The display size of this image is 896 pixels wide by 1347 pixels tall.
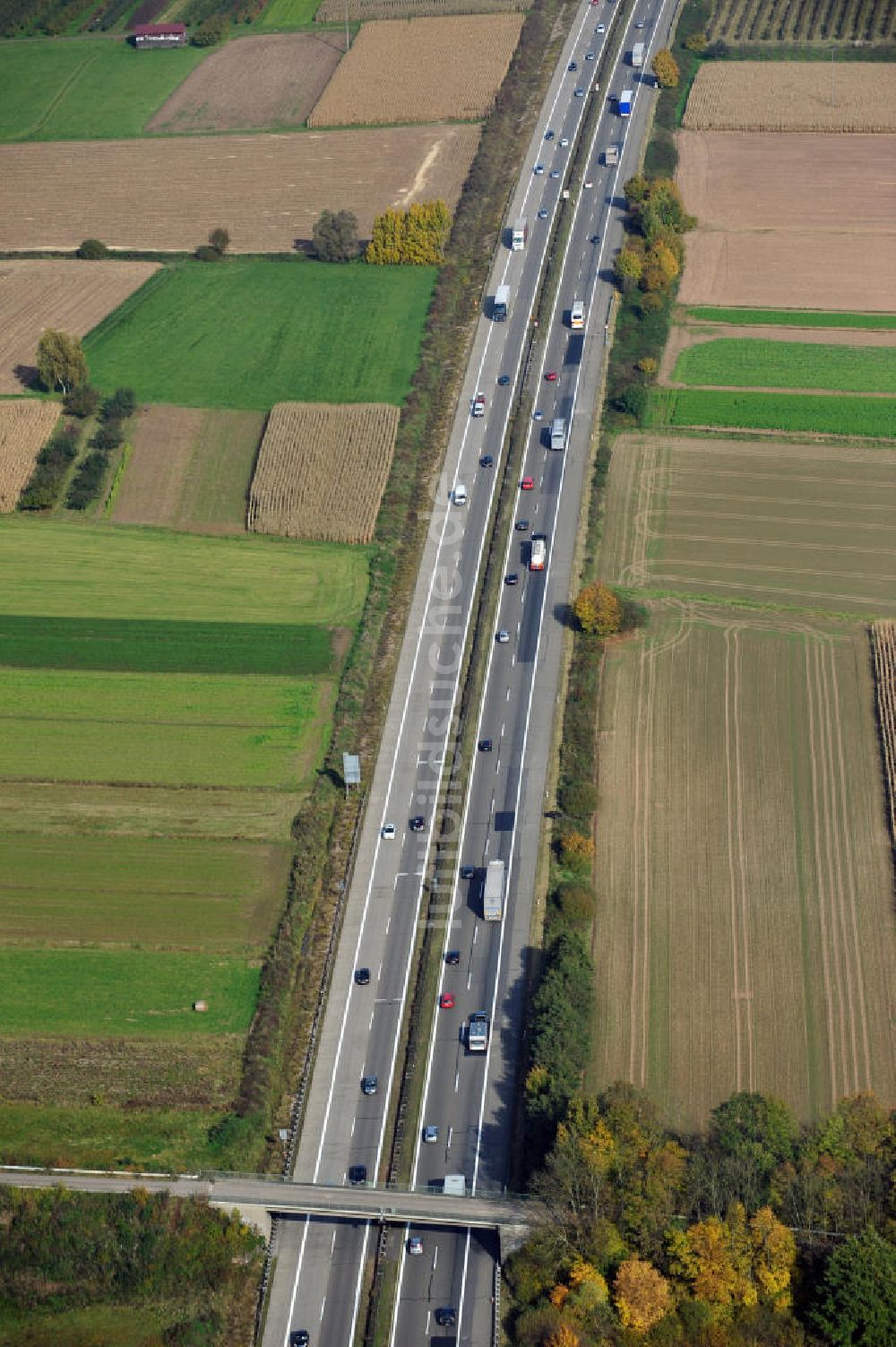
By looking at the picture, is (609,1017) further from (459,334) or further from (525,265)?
(525,265)

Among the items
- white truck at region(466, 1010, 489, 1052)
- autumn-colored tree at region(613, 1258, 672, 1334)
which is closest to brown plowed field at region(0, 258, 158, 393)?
white truck at region(466, 1010, 489, 1052)

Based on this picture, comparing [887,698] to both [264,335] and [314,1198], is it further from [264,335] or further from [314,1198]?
[264,335]

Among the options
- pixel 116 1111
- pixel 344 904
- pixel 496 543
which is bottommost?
pixel 116 1111

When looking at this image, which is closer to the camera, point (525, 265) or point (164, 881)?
point (164, 881)

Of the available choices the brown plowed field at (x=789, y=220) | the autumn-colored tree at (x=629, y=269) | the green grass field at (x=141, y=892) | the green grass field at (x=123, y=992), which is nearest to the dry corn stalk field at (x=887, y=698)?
the green grass field at (x=141, y=892)

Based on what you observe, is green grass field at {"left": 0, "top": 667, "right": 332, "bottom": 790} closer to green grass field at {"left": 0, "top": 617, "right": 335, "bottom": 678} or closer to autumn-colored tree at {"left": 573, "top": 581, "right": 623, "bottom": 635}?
green grass field at {"left": 0, "top": 617, "right": 335, "bottom": 678}

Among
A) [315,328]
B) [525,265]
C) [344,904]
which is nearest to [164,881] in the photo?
[344,904]

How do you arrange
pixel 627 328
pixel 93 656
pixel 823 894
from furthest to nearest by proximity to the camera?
pixel 627 328
pixel 93 656
pixel 823 894

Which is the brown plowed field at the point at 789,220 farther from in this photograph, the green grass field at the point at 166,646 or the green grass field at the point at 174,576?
the green grass field at the point at 166,646
